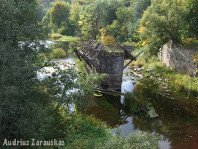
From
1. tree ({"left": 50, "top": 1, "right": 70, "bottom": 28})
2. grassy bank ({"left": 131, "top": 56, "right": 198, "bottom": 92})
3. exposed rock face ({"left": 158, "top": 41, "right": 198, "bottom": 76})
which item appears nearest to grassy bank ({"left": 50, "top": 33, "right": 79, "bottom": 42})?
tree ({"left": 50, "top": 1, "right": 70, "bottom": 28})

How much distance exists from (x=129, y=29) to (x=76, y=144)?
114ft

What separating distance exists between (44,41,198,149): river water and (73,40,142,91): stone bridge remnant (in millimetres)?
1365

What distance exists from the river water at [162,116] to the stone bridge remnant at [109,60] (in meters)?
1.37

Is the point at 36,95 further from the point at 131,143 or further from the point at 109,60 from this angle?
the point at 109,60

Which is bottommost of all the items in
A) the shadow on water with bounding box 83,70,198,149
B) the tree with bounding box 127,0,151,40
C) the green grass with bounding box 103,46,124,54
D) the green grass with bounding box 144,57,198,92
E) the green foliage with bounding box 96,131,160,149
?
the shadow on water with bounding box 83,70,198,149

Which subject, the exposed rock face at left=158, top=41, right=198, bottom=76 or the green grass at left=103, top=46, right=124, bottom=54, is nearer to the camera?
the green grass at left=103, top=46, right=124, bottom=54

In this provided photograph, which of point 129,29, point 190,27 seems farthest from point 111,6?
point 190,27

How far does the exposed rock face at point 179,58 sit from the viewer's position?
23344 millimetres

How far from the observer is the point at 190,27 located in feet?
83.7

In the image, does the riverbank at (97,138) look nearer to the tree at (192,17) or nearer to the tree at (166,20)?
the tree at (166,20)

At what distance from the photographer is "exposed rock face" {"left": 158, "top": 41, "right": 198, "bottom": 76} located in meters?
23.3

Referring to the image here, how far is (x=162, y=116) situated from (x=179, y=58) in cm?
1129

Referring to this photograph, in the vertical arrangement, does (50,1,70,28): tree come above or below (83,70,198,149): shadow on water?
above

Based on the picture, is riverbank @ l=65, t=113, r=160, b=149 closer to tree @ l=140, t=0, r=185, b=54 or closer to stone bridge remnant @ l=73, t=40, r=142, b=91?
stone bridge remnant @ l=73, t=40, r=142, b=91
